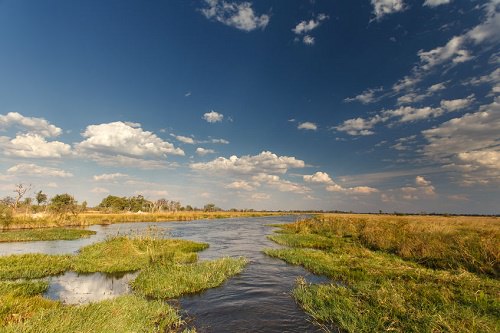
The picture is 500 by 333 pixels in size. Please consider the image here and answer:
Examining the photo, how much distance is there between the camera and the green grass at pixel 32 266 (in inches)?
730

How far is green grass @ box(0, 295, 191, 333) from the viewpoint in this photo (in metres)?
8.44

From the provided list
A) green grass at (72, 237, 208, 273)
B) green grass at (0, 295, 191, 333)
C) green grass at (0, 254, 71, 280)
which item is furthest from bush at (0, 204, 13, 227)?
green grass at (0, 295, 191, 333)

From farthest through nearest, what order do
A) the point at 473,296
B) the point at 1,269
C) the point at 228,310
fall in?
the point at 1,269 < the point at 228,310 < the point at 473,296

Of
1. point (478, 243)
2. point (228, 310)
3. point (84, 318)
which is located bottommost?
point (228, 310)

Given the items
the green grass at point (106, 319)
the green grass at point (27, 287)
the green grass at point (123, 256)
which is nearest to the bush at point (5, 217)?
the green grass at point (123, 256)

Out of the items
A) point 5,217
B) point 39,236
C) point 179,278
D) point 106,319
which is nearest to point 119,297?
point 106,319

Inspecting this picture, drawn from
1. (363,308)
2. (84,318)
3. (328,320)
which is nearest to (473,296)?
(363,308)

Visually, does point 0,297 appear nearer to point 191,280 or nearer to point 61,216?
point 191,280

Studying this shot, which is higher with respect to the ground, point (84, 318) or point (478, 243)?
point (478, 243)

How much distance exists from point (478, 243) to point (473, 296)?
936 centimetres

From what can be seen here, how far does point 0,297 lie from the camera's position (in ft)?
34.6

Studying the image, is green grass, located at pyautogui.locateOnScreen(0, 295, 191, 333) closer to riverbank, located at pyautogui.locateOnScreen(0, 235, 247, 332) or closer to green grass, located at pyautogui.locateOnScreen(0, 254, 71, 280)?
riverbank, located at pyautogui.locateOnScreen(0, 235, 247, 332)

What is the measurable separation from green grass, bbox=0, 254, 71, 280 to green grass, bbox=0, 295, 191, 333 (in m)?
9.90

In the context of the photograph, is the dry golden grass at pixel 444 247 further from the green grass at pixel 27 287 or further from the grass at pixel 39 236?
the grass at pixel 39 236
